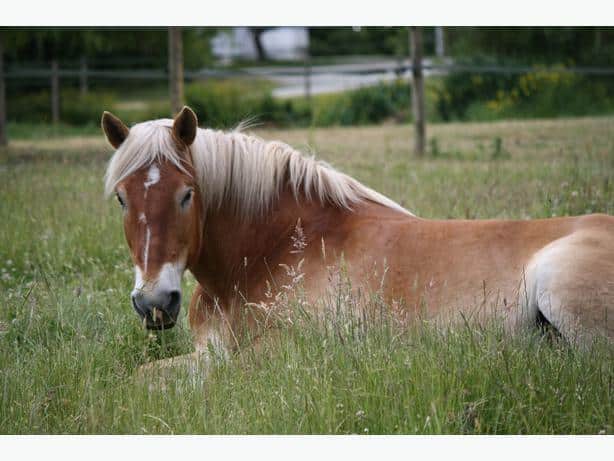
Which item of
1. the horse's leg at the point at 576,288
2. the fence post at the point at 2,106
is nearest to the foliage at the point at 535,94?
the horse's leg at the point at 576,288

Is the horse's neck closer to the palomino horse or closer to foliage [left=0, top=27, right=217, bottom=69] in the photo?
the palomino horse

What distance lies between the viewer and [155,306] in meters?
3.18

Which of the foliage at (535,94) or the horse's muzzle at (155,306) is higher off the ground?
the foliage at (535,94)

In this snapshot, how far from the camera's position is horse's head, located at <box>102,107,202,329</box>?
10.5 ft

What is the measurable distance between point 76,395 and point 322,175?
171cm

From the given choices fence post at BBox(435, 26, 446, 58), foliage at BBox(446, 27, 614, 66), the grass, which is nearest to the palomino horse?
the grass

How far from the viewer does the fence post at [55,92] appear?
5.64 metres

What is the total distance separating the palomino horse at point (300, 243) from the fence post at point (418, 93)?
18.2 feet

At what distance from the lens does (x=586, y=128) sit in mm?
5598

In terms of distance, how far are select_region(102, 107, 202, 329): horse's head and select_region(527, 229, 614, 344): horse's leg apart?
5.41ft

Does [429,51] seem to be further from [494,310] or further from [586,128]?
[494,310]

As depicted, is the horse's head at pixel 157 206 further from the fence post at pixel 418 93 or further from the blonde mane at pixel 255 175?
the fence post at pixel 418 93

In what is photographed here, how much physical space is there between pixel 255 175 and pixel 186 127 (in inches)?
20.5

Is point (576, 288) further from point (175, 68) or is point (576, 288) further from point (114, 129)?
point (175, 68)
